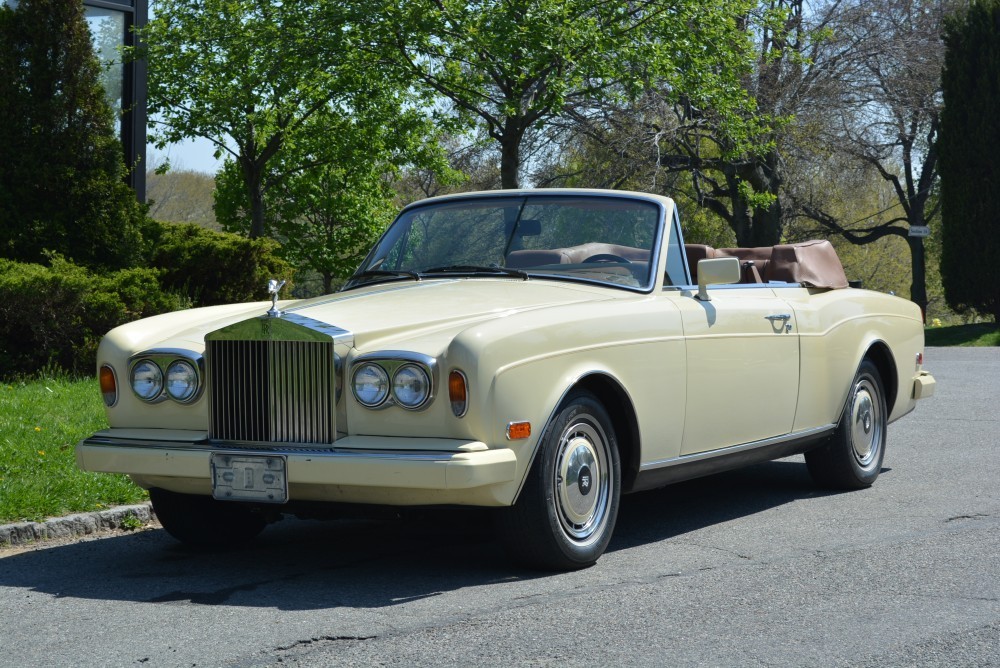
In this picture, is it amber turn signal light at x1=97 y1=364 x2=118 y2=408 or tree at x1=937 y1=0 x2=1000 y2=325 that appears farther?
tree at x1=937 y1=0 x2=1000 y2=325

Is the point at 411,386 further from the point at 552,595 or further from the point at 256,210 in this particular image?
the point at 256,210

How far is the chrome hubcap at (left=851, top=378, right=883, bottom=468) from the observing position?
762 centimetres

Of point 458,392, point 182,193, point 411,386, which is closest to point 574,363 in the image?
point 458,392

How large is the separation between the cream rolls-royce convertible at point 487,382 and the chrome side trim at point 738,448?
0.05ft

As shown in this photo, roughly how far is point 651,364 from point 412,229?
175 cm

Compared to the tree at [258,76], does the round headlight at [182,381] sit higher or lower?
lower

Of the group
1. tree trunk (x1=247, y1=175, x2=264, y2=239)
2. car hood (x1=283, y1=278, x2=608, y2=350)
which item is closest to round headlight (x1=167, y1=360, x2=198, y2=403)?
car hood (x1=283, y1=278, x2=608, y2=350)

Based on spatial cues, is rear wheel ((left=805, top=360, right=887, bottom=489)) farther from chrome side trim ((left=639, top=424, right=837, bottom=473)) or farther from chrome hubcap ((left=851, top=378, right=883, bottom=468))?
chrome side trim ((left=639, top=424, right=837, bottom=473))

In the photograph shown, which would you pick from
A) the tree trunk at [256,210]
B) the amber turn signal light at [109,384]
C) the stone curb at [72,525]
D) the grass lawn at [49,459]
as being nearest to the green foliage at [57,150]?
the grass lawn at [49,459]

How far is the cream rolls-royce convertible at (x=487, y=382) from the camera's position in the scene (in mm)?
4855

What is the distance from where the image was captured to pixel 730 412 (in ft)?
20.7

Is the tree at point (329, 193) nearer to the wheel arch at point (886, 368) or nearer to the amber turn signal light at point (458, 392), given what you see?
the wheel arch at point (886, 368)

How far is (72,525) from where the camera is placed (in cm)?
636

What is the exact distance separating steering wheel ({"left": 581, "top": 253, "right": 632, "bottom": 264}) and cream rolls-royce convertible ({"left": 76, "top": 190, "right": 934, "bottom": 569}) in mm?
16
